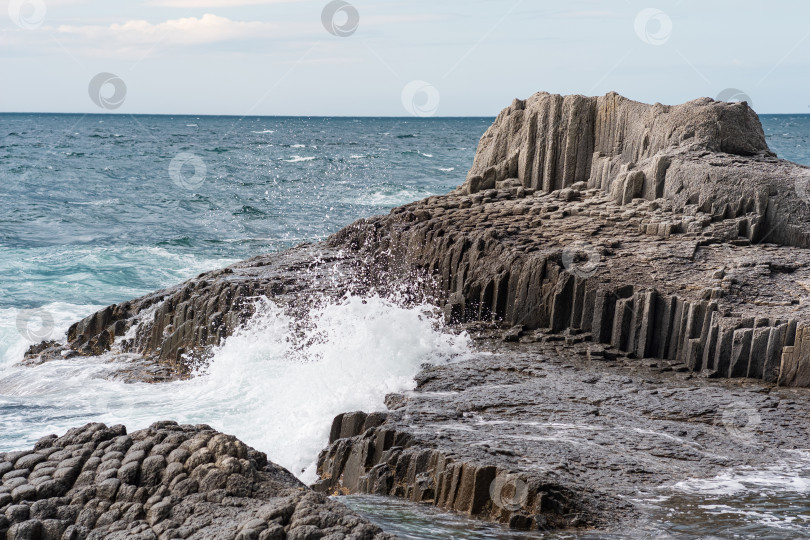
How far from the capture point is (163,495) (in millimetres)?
5910

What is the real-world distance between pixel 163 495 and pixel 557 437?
3.96 metres

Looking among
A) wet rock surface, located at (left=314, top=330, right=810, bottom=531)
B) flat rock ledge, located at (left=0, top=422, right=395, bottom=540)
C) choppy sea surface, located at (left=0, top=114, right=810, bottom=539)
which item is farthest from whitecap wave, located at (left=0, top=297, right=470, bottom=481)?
flat rock ledge, located at (left=0, top=422, right=395, bottom=540)

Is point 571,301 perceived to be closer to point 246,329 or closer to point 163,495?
point 246,329

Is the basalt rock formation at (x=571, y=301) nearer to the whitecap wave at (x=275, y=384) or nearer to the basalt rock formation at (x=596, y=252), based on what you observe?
the basalt rock formation at (x=596, y=252)

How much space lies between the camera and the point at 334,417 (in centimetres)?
912

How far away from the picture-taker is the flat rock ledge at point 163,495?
531 centimetres

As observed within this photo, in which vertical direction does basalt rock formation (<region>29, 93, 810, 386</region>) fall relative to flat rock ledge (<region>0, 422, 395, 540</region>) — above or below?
above

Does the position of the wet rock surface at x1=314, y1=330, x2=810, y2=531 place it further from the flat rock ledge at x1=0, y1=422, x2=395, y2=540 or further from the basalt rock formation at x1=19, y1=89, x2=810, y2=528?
the flat rock ledge at x1=0, y1=422, x2=395, y2=540

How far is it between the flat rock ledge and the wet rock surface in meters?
1.62

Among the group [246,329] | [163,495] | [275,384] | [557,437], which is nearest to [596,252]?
[557,437]

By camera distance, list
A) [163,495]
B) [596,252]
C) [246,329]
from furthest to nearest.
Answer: [246,329] < [596,252] < [163,495]

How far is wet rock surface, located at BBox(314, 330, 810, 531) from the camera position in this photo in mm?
6891

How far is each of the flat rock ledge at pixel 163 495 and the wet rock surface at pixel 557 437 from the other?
162 centimetres

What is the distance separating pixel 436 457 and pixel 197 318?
299 inches
